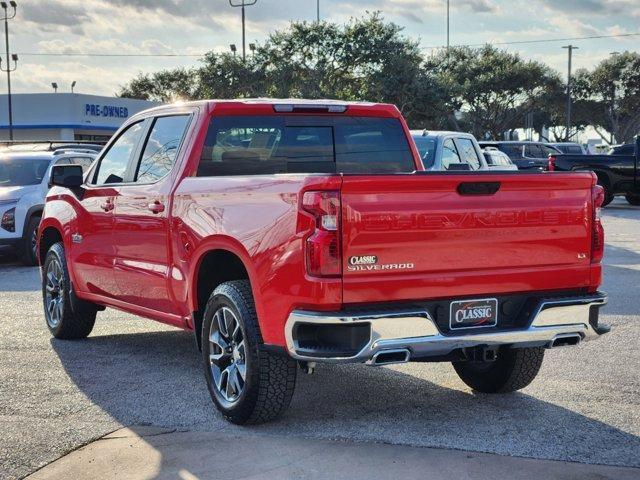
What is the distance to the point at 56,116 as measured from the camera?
5716 cm

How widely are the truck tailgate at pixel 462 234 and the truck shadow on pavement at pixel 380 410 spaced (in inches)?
32.4

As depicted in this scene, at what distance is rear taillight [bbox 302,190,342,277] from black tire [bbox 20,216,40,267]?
10869mm

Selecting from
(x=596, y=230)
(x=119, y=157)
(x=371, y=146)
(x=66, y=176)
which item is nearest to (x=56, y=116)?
(x=66, y=176)

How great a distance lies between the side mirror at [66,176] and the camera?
820 cm

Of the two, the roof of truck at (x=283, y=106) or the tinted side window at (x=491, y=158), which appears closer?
the roof of truck at (x=283, y=106)

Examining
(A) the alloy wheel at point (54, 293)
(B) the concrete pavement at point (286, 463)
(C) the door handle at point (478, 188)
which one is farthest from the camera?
(A) the alloy wheel at point (54, 293)

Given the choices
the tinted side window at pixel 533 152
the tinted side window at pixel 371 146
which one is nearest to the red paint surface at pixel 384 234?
the tinted side window at pixel 371 146

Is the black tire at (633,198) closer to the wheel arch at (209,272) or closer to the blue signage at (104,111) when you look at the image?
the wheel arch at (209,272)

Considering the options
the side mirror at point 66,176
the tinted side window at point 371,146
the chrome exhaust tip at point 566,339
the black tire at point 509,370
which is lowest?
the black tire at point 509,370

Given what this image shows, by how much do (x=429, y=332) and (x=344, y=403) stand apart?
1289 mm

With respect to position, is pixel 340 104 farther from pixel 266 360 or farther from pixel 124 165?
pixel 266 360

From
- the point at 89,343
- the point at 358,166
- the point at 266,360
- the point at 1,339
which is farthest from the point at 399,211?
the point at 1,339

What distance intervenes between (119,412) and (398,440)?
1818 millimetres

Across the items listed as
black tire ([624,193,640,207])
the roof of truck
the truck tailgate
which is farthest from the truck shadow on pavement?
black tire ([624,193,640,207])
